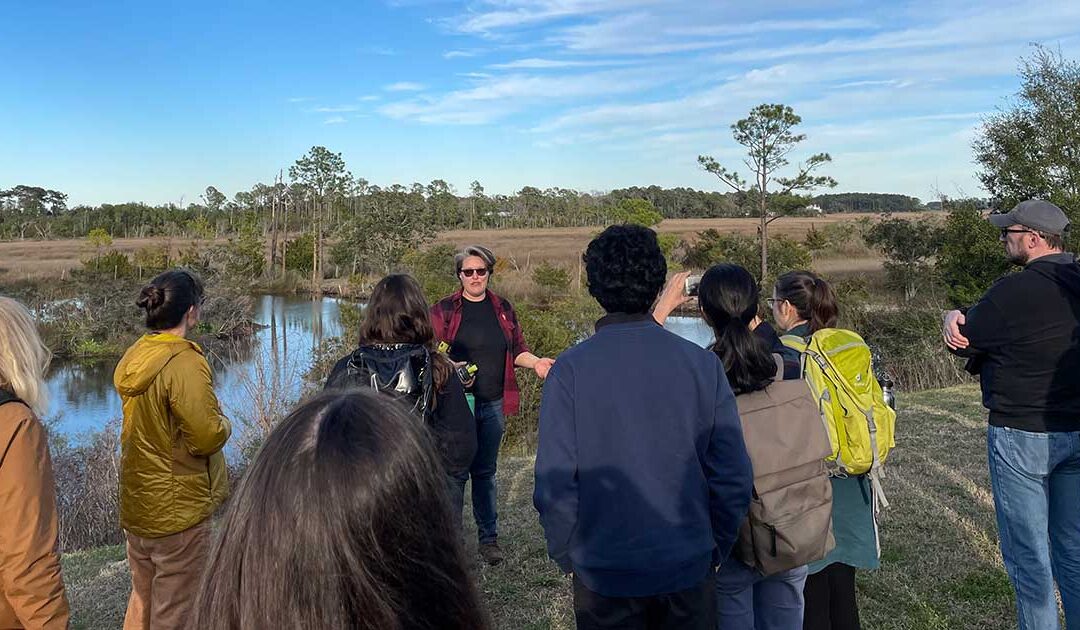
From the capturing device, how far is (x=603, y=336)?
7.22ft

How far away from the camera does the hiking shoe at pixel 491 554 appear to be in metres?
4.46

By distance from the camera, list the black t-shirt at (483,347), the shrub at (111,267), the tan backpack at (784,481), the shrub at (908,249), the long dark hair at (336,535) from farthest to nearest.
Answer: the shrub at (111,267) < the shrub at (908,249) < the black t-shirt at (483,347) < the tan backpack at (784,481) < the long dark hair at (336,535)

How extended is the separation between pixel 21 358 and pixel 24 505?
45cm

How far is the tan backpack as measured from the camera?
2480mm

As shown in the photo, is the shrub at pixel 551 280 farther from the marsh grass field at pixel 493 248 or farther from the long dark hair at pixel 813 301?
the long dark hair at pixel 813 301

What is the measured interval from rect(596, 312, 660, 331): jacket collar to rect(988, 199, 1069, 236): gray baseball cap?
6.26 ft

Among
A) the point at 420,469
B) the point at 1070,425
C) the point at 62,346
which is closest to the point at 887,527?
the point at 1070,425

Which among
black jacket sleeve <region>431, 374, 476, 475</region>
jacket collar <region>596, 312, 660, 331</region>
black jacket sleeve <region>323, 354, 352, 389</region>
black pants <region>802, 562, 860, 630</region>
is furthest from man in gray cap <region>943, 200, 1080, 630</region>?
black jacket sleeve <region>323, 354, 352, 389</region>

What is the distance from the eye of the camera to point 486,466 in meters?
4.52

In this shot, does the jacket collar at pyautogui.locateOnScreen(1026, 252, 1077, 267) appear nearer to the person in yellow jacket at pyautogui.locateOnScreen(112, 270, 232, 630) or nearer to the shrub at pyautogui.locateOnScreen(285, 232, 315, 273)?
the person in yellow jacket at pyautogui.locateOnScreen(112, 270, 232, 630)

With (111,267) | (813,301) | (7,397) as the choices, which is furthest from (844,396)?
(111,267)

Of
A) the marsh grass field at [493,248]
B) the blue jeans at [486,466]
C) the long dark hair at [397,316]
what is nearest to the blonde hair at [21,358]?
the long dark hair at [397,316]

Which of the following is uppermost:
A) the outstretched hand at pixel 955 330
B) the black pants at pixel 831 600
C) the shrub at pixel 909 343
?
the outstretched hand at pixel 955 330

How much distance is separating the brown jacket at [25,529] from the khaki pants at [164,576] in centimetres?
92
